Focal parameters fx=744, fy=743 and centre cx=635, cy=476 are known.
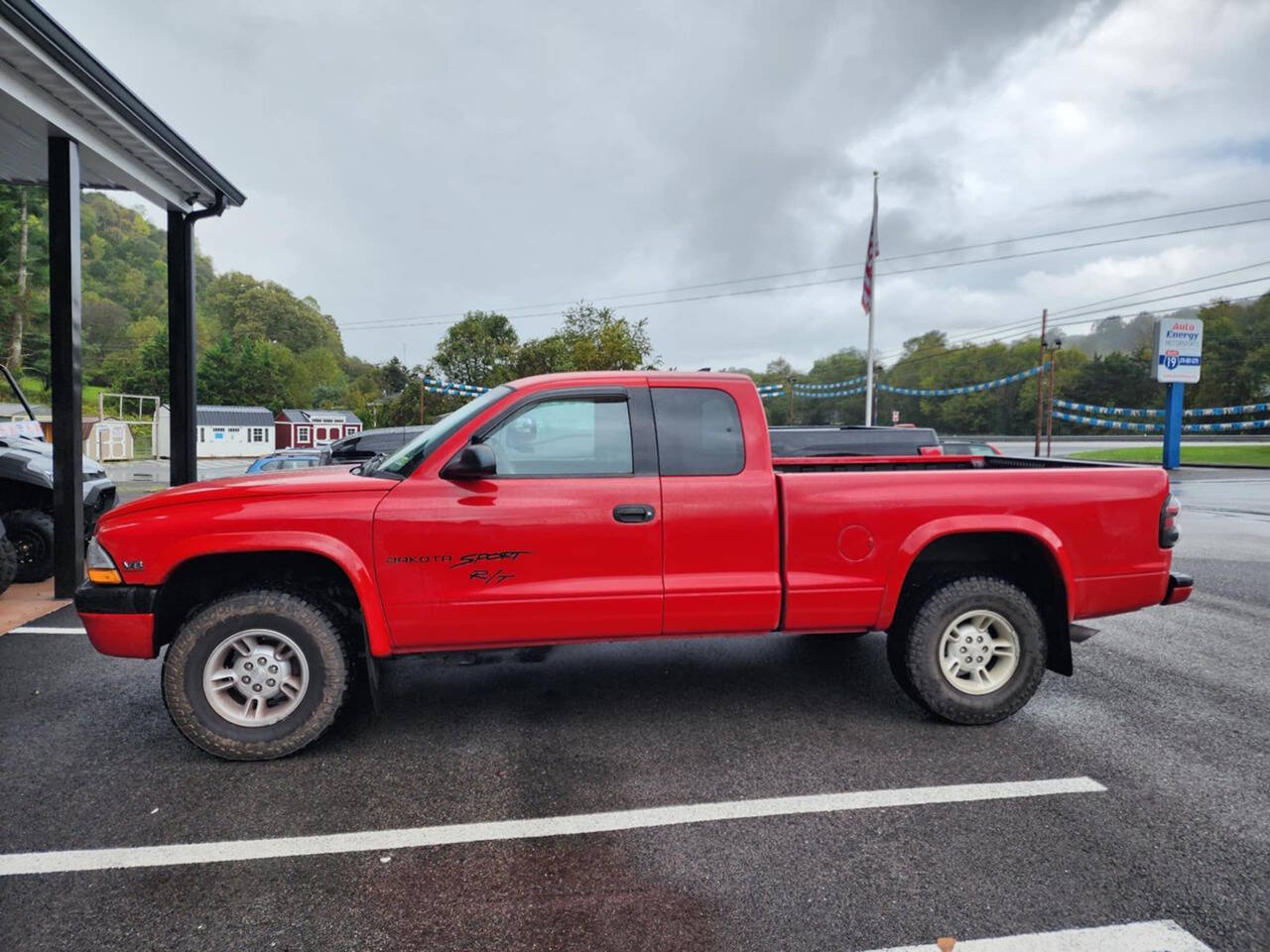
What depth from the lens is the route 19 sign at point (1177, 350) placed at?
26688mm

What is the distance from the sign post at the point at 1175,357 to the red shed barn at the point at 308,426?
48930 mm

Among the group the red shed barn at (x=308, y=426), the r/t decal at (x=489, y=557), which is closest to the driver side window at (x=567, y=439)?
the r/t decal at (x=489, y=557)

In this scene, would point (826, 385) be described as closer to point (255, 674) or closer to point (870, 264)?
point (870, 264)

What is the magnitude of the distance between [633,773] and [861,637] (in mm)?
2863

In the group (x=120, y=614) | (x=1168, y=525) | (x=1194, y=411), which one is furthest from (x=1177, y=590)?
(x=1194, y=411)

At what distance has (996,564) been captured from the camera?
4188 millimetres

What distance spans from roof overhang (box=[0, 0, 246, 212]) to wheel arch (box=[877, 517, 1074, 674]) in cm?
691

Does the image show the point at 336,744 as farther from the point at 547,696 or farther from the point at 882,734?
the point at 882,734

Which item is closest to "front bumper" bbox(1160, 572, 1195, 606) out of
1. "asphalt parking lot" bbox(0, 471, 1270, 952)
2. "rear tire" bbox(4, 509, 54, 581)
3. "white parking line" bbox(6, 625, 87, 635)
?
"asphalt parking lot" bbox(0, 471, 1270, 952)

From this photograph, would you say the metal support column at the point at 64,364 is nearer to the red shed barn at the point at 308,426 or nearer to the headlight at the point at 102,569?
the headlight at the point at 102,569

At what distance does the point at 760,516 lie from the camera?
3.74m

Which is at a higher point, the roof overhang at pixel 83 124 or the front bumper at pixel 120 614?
the roof overhang at pixel 83 124

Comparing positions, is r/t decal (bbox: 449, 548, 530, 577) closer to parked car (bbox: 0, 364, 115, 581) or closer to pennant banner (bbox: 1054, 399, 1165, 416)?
parked car (bbox: 0, 364, 115, 581)

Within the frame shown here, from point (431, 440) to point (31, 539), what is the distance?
5908 millimetres
